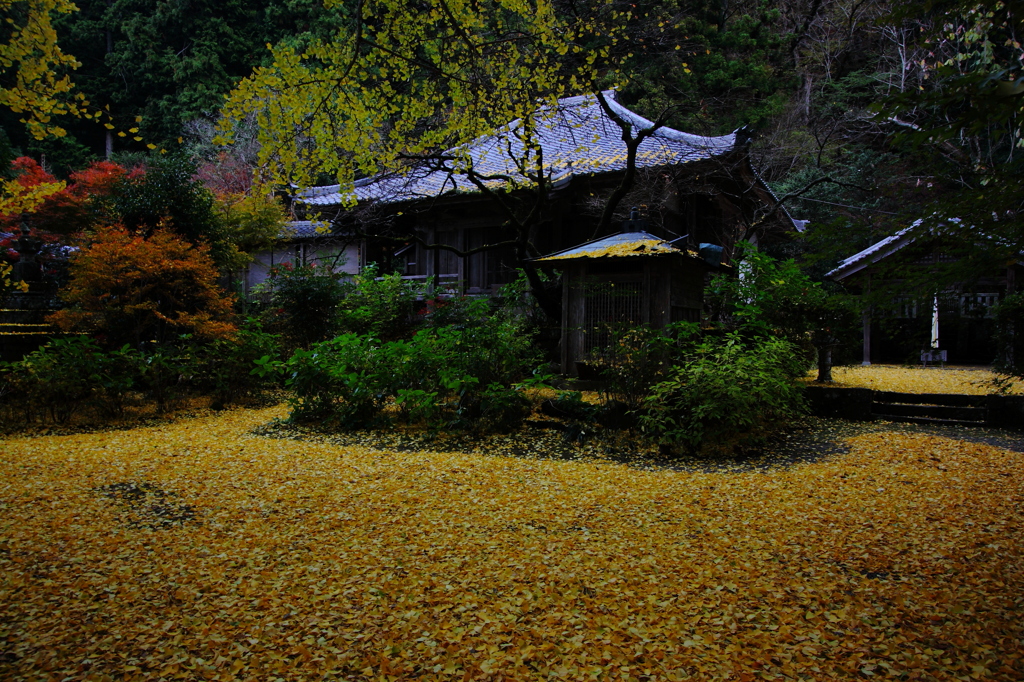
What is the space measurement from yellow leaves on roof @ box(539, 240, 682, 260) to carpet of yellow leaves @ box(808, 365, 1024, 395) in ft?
13.3

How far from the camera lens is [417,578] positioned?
9.18 feet

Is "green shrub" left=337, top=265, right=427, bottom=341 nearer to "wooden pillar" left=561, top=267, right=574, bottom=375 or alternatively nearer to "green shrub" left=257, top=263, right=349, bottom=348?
"green shrub" left=257, top=263, right=349, bottom=348

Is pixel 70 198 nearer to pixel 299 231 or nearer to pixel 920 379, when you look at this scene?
pixel 299 231

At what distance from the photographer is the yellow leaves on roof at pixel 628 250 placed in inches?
274

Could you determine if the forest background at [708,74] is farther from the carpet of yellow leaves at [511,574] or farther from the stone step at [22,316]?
the carpet of yellow leaves at [511,574]

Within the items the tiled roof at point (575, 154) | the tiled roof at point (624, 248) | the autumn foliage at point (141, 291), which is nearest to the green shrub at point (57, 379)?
the autumn foliage at point (141, 291)

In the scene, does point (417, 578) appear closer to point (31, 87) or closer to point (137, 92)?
point (31, 87)

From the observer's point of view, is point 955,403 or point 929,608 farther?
point 955,403

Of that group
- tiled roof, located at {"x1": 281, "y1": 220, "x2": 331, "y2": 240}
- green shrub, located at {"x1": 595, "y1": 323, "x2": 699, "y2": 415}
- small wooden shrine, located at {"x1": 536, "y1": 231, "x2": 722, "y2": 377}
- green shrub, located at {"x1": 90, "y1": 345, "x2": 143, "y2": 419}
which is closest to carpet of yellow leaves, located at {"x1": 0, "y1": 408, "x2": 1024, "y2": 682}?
green shrub, located at {"x1": 595, "y1": 323, "x2": 699, "y2": 415}

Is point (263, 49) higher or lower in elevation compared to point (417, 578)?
higher

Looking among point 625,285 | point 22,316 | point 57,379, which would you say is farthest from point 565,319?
point 22,316

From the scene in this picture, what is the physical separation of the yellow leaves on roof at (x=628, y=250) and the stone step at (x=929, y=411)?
3481 millimetres

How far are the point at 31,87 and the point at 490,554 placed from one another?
455cm

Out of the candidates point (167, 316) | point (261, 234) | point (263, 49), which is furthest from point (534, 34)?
point (263, 49)
